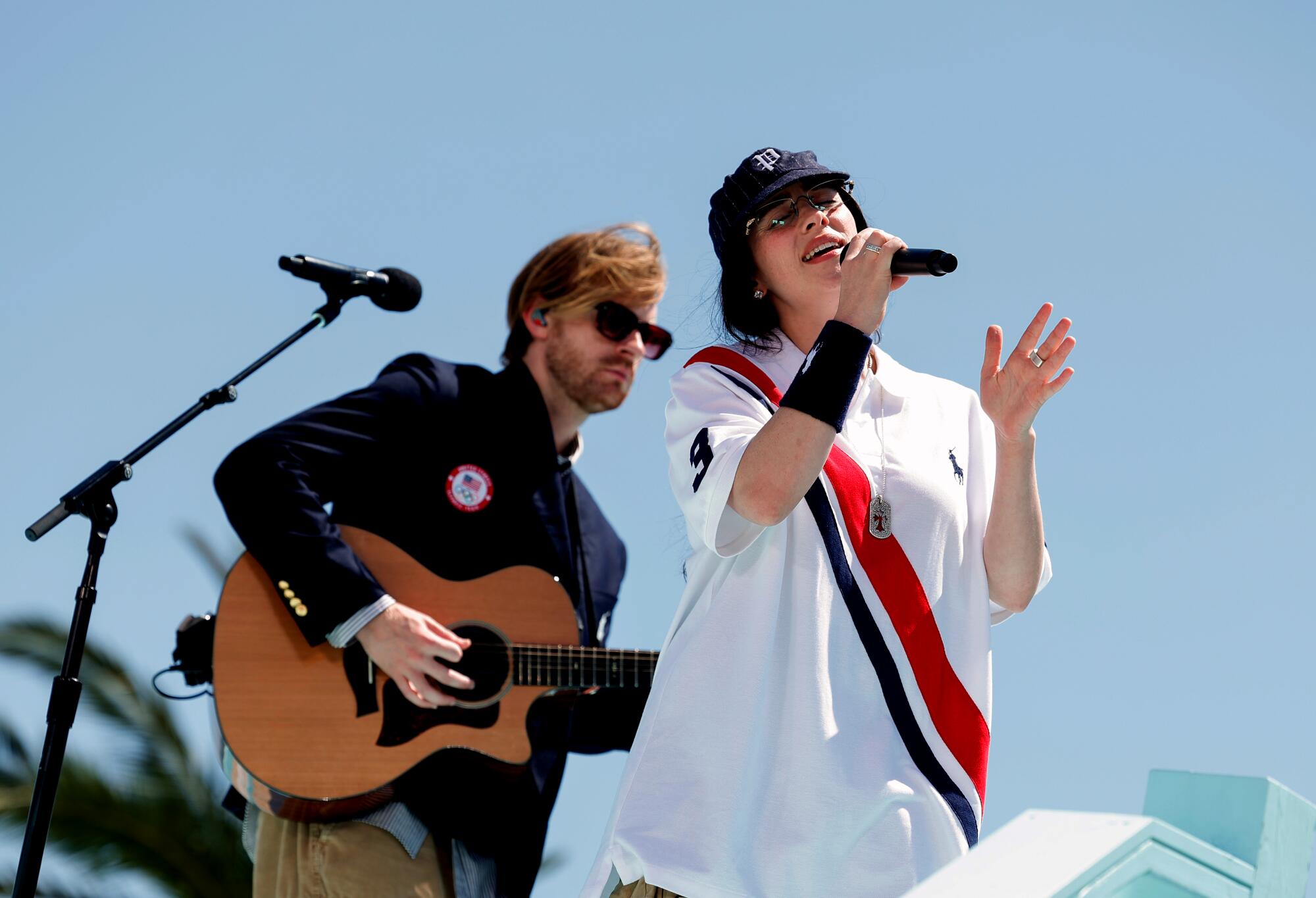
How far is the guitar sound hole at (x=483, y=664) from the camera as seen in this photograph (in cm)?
389

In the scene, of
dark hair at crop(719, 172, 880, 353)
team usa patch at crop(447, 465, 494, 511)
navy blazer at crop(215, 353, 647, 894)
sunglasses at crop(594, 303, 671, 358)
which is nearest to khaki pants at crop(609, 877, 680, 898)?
dark hair at crop(719, 172, 880, 353)

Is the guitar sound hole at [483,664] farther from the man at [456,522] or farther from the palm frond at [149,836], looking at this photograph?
the palm frond at [149,836]

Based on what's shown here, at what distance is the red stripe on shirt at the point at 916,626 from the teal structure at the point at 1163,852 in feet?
2.23

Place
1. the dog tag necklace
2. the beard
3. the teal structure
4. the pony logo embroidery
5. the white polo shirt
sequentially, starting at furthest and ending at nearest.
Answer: the beard < the pony logo embroidery < the dog tag necklace < the white polo shirt < the teal structure

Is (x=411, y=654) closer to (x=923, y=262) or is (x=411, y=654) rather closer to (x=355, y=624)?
(x=355, y=624)

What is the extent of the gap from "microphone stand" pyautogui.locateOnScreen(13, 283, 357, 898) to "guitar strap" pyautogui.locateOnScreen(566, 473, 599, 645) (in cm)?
110

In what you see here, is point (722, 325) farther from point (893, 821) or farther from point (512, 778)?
point (512, 778)

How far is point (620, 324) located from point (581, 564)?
0.81 m

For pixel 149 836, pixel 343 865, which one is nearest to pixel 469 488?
pixel 343 865

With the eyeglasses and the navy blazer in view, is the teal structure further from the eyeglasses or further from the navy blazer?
the navy blazer

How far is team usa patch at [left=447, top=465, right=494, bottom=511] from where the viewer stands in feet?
13.3

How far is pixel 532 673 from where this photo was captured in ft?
12.9

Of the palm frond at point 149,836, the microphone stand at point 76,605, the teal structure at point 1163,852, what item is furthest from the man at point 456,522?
the palm frond at point 149,836

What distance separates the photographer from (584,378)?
14.8 ft
